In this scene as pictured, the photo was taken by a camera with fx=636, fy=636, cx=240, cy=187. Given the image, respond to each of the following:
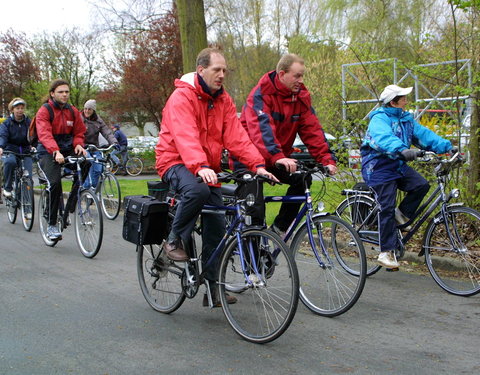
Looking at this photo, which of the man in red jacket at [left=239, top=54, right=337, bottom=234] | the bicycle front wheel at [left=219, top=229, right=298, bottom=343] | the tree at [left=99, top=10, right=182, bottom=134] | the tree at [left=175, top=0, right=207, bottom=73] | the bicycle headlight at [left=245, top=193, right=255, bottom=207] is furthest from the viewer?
the tree at [left=99, top=10, right=182, bottom=134]

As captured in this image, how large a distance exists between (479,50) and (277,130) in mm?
3425

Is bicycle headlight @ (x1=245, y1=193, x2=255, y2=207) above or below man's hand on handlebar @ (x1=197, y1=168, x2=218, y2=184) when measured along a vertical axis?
below

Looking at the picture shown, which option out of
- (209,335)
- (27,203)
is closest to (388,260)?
(209,335)

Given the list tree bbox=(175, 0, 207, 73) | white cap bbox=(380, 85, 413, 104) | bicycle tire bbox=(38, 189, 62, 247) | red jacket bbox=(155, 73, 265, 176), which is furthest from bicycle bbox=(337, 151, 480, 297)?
tree bbox=(175, 0, 207, 73)

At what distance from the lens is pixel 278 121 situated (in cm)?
561

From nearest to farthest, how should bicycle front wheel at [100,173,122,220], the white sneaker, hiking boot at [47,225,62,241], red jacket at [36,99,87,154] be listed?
the white sneaker, red jacket at [36,99,87,154], hiking boot at [47,225,62,241], bicycle front wheel at [100,173,122,220]

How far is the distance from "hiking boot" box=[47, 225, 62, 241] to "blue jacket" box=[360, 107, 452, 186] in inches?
157

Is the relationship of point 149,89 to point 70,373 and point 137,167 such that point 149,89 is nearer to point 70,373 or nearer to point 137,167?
point 137,167

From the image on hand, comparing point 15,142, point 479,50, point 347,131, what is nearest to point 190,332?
point 347,131

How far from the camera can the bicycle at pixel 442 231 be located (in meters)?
5.51

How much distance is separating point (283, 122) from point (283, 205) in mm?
736

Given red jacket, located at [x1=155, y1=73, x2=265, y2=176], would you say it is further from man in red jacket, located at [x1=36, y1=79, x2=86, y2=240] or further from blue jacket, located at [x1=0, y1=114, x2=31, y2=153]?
blue jacket, located at [x1=0, y1=114, x2=31, y2=153]

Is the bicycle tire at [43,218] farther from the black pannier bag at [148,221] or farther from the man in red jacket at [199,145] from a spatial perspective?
the man in red jacket at [199,145]

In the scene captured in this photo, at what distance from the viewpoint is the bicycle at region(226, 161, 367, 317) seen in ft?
16.0
